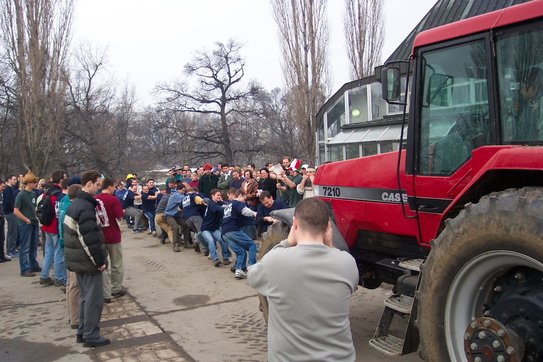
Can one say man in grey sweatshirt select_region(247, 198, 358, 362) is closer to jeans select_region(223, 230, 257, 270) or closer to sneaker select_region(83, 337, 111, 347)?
sneaker select_region(83, 337, 111, 347)

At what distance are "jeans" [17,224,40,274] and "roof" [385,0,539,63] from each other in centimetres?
1005

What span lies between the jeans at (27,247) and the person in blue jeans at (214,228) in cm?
316

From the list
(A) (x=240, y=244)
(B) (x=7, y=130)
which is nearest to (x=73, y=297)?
(A) (x=240, y=244)

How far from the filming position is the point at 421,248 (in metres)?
3.96

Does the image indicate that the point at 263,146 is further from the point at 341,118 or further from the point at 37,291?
the point at 37,291

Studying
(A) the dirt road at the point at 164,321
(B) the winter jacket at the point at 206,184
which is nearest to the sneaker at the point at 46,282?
(A) the dirt road at the point at 164,321

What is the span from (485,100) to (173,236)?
870 cm

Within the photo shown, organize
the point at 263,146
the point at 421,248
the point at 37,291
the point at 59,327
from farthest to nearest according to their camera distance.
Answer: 1. the point at 263,146
2. the point at 37,291
3. the point at 59,327
4. the point at 421,248

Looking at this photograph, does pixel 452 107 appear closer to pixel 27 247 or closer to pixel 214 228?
pixel 214 228

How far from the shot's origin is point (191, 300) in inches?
260

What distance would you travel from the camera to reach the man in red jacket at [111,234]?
253 inches

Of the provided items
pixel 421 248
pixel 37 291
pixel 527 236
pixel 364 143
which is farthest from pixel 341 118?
pixel 527 236

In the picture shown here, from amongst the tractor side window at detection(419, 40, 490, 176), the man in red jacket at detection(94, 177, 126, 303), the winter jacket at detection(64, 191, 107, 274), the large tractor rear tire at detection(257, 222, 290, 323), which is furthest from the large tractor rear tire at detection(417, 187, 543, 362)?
the man in red jacket at detection(94, 177, 126, 303)

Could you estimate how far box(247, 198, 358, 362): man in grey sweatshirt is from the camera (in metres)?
1.97
